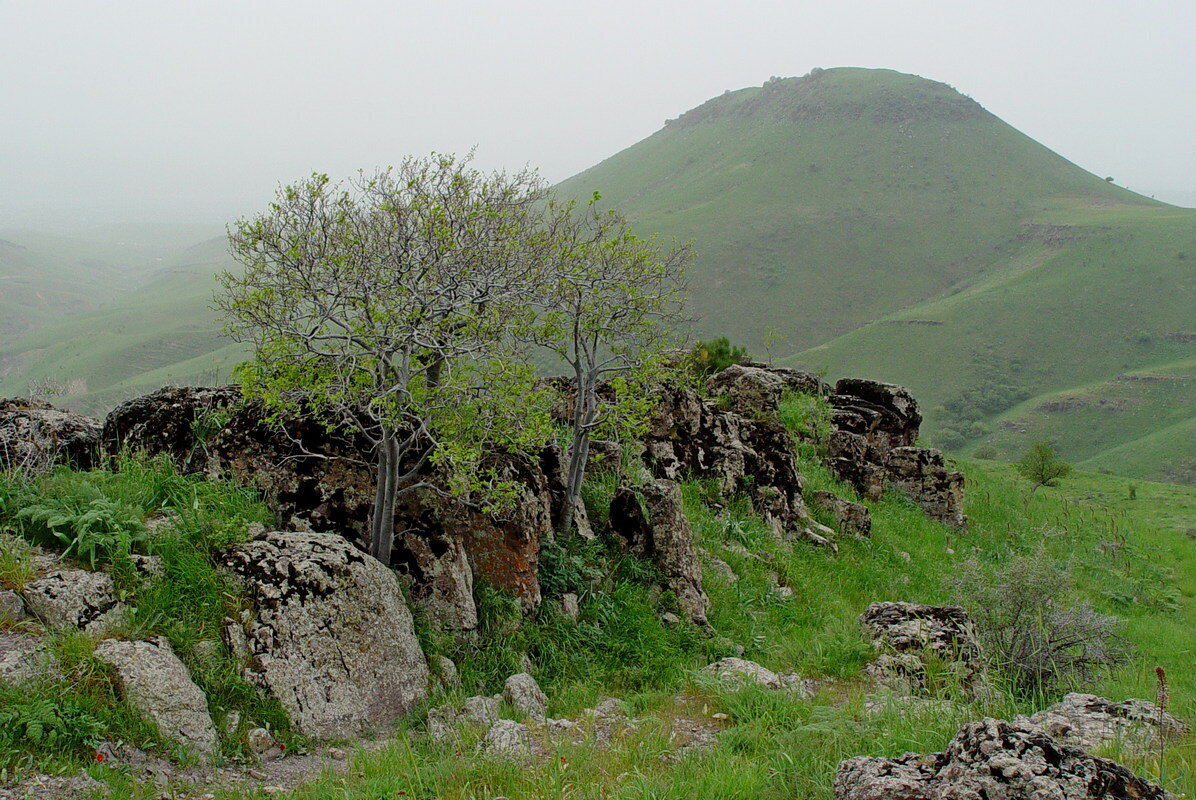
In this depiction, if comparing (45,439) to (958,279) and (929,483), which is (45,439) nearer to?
(929,483)

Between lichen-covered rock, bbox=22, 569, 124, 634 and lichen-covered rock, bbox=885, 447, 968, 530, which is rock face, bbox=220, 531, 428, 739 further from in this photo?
lichen-covered rock, bbox=885, 447, 968, 530

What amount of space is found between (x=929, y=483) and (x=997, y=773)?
54.5 feet

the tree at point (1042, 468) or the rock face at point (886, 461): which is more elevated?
the rock face at point (886, 461)

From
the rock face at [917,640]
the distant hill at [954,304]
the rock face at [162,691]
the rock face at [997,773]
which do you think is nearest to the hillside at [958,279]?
the distant hill at [954,304]

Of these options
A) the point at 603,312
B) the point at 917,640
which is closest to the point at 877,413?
the point at 603,312

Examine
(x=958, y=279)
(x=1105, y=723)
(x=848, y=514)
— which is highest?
(x=1105, y=723)

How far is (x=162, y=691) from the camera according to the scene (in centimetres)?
552

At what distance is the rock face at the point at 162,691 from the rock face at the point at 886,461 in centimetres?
1516

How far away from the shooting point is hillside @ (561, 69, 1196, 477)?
110 meters

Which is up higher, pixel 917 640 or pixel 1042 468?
pixel 917 640

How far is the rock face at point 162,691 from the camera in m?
5.40

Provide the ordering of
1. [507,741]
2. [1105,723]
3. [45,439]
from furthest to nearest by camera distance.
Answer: [45,439] < [507,741] < [1105,723]

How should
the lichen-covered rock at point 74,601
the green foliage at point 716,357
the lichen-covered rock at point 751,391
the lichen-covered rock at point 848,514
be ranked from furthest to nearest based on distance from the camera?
the green foliage at point 716,357 → the lichen-covered rock at point 751,391 → the lichen-covered rock at point 848,514 → the lichen-covered rock at point 74,601

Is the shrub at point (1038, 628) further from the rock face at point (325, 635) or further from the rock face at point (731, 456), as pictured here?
the rock face at point (325, 635)
